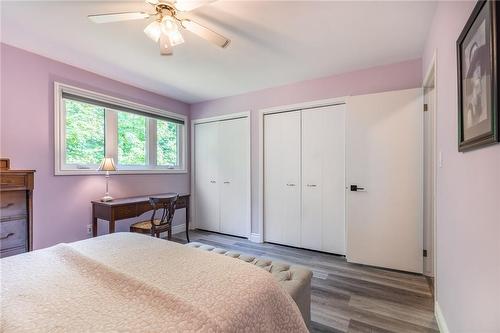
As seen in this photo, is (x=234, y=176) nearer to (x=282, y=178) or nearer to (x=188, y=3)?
(x=282, y=178)

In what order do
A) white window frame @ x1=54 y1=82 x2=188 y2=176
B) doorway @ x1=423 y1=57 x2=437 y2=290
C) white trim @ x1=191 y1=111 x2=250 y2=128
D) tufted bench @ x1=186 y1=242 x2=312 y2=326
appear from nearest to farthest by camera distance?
tufted bench @ x1=186 y1=242 x2=312 y2=326 < doorway @ x1=423 y1=57 x2=437 y2=290 < white window frame @ x1=54 y1=82 x2=188 y2=176 < white trim @ x1=191 y1=111 x2=250 y2=128

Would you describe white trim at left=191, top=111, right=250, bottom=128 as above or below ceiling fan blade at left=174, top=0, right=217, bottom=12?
below

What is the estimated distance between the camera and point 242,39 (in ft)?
7.41

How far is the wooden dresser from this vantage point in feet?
6.72

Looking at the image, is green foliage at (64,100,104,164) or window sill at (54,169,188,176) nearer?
window sill at (54,169,188,176)

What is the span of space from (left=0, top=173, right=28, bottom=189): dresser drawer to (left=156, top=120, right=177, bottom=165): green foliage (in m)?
1.89

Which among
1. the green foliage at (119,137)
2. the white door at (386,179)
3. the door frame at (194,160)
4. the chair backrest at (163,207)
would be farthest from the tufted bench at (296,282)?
the green foliage at (119,137)

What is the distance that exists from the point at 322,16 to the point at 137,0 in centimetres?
140

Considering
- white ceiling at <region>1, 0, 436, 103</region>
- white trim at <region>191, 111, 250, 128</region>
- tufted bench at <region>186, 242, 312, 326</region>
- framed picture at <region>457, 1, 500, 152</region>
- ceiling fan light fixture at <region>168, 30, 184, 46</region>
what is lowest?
tufted bench at <region>186, 242, 312, 326</region>

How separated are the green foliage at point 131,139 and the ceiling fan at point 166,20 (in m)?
1.96

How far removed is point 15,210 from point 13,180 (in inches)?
10.9

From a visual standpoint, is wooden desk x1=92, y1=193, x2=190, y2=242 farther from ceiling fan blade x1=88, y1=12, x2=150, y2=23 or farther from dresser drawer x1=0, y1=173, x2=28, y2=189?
ceiling fan blade x1=88, y1=12, x2=150, y2=23

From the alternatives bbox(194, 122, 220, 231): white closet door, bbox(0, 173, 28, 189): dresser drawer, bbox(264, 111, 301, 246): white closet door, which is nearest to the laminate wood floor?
bbox(264, 111, 301, 246): white closet door

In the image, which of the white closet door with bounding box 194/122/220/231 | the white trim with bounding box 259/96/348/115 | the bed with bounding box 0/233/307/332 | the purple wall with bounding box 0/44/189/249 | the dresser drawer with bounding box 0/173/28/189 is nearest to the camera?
the bed with bounding box 0/233/307/332
